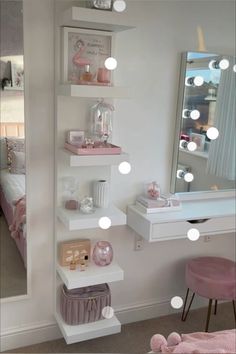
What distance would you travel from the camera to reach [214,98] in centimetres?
255

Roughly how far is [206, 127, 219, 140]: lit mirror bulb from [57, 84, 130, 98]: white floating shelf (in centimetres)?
78

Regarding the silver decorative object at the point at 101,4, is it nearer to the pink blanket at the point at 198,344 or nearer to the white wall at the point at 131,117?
the white wall at the point at 131,117

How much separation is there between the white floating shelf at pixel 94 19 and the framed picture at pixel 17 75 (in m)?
0.33

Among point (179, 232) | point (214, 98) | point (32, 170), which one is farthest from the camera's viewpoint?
point (214, 98)

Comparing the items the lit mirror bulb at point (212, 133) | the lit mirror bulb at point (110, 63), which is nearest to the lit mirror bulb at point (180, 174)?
the lit mirror bulb at point (212, 133)

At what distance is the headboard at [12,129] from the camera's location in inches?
80.7

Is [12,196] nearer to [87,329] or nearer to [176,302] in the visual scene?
[87,329]

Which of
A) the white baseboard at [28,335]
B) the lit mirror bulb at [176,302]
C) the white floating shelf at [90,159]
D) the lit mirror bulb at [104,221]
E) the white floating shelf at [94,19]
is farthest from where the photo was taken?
the lit mirror bulb at [176,302]

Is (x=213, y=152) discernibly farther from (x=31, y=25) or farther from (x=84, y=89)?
(x=31, y=25)

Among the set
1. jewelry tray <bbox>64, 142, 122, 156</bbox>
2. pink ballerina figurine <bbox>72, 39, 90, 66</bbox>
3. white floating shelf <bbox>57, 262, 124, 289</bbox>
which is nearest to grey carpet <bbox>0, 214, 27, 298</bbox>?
white floating shelf <bbox>57, 262, 124, 289</bbox>

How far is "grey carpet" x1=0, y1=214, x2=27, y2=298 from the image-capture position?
7.32 feet

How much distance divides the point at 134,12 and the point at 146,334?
2007 mm

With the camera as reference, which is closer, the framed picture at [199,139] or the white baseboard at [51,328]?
the white baseboard at [51,328]

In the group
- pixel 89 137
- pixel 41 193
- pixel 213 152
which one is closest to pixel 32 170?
pixel 41 193
